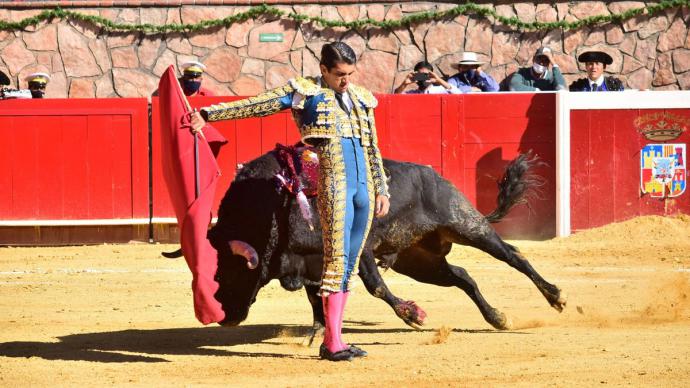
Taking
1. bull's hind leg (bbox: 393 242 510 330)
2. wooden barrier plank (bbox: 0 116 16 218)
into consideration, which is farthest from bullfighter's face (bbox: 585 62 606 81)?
wooden barrier plank (bbox: 0 116 16 218)

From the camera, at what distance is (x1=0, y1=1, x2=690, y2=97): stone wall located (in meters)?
12.9

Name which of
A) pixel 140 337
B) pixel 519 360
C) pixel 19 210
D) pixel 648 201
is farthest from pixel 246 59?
pixel 519 360

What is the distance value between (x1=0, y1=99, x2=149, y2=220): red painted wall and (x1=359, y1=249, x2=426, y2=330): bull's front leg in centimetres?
526

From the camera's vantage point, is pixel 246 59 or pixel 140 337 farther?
pixel 246 59

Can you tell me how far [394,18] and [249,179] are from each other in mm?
7555

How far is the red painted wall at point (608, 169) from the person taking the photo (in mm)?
10648

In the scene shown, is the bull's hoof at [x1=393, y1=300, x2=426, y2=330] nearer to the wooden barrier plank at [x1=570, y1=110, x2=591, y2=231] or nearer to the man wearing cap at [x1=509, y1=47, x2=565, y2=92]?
the wooden barrier plank at [x1=570, y1=110, x2=591, y2=231]

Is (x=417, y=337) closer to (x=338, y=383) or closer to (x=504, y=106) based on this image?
(x=338, y=383)

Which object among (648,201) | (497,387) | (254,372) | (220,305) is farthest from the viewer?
(648,201)

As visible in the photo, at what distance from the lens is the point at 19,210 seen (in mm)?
10727

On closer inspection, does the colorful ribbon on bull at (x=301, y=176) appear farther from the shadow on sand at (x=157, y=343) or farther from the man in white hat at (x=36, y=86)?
the man in white hat at (x=36, y=86)

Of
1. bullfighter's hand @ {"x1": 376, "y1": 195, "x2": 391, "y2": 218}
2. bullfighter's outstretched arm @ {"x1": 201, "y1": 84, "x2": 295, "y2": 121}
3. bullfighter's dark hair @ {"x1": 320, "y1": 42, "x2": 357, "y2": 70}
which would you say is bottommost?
bullfighter's hand @ {"x1": 376, "y1": 195, "x2": 391, "y2": 218}

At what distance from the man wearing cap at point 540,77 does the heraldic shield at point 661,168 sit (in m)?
1.02

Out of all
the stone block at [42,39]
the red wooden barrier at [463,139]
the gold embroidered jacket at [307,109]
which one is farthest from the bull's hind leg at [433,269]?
the stone block at [42,39]
